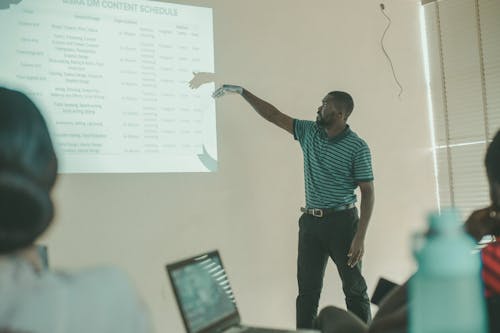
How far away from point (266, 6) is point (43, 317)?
304 centimetres

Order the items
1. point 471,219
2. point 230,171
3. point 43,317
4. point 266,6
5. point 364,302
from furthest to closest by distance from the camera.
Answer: point 266,6
point 230,171
point 364,302
point 471,219
point 43,317

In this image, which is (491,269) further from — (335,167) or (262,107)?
(262,107)

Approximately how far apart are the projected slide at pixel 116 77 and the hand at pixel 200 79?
3cm

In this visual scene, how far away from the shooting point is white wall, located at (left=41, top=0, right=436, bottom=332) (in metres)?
→ 2.85

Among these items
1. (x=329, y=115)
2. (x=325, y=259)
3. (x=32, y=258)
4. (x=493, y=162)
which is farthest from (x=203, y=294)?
(x=329, y=115)

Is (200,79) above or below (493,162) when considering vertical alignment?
above

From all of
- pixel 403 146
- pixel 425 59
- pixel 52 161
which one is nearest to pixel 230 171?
pixel 403 146

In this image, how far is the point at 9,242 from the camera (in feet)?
2.40

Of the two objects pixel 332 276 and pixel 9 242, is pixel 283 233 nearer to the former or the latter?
pixel 332 276

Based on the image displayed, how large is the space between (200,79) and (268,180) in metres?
0.81

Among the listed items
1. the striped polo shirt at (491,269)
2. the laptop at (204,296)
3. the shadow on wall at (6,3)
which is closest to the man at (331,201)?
the shadow on wall at (6,3)

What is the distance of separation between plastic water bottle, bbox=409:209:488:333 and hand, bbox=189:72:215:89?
2.49 meters

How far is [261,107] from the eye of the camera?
121 inches

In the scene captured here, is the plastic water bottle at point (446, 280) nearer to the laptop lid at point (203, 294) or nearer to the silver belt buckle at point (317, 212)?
the laptop lid at point (203, 294)
